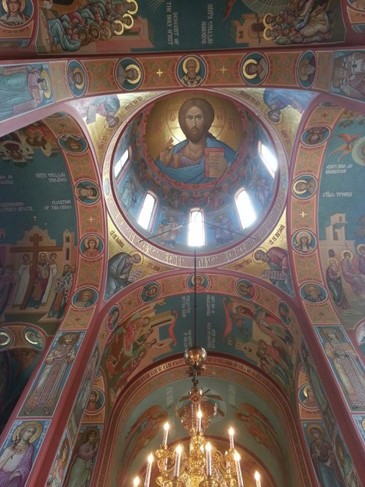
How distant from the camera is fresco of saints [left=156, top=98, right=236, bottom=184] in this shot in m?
12.5

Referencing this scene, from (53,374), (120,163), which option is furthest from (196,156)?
(53,374)

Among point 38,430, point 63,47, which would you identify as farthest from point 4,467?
point 63,47

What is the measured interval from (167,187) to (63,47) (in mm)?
6570

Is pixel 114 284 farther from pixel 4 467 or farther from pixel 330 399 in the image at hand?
pixel 330 399

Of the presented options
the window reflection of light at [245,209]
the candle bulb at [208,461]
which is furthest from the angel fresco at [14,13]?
the candle bulb at [208,461]

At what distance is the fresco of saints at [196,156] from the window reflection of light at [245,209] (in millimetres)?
1148

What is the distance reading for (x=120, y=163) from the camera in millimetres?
11078

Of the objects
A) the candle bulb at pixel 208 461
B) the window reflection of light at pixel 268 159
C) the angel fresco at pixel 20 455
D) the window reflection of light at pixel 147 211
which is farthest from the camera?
→ the window reflection of light at pixel 147 211

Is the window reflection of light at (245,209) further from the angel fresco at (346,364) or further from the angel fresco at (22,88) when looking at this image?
the angel fresco at (22,88)

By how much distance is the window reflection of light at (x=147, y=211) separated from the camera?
11734 millimetres

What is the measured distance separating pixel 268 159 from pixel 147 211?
12.6 feet

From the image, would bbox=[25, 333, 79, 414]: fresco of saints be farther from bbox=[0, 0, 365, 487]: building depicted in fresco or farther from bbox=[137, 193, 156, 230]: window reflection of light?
bbox=[137, 193, 156, 230]: window reflection of light

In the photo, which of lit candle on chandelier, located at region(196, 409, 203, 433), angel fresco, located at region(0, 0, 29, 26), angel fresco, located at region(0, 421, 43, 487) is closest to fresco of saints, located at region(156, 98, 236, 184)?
angel fresco, located at region(0, 0, 29, 26)

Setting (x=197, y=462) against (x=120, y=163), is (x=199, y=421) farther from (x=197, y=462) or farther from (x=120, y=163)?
(x=120, y=163)
